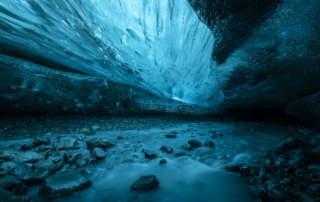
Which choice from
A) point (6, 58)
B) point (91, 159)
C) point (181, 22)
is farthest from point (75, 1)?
point (91, 159)

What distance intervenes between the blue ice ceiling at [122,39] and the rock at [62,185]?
401cm

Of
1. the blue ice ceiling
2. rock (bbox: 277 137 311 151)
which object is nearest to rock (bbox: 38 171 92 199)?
rock (bbox: 277 137 311 151)

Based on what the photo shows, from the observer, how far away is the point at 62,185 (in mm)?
983

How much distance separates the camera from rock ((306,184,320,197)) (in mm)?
791

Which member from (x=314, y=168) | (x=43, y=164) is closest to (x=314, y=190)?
(x=314, y=168)

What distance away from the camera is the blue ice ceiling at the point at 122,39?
126 inches

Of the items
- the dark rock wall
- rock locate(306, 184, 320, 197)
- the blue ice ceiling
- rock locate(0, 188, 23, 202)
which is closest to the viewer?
rock locate(0, 188, 23, 202)

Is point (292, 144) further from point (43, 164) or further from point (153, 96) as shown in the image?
point (153, 96)

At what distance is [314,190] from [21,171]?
2.29 meters

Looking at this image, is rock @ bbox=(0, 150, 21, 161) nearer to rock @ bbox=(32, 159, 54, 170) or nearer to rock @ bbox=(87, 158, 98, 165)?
rock @ bbox=(32, 159, 54, 170)

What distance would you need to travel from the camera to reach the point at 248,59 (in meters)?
2.93

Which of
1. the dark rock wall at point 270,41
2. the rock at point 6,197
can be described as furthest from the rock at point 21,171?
the dark rock wall at point 270,41

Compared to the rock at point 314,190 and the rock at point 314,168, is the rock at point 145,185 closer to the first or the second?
the rock at point 314,190

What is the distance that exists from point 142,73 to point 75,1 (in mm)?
2945
